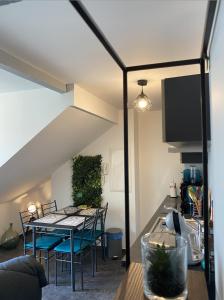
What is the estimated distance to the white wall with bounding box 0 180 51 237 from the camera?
4.48 m

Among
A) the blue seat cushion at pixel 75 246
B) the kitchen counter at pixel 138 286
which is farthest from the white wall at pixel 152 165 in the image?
the kitchen counter at pixel 138 286

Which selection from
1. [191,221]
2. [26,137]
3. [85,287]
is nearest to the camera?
[191,221]

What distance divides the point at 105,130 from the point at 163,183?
1.34 metres

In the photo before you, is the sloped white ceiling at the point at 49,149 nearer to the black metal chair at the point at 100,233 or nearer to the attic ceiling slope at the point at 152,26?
the black metal chair at the point at 100,233

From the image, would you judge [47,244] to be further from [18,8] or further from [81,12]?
[81,12]

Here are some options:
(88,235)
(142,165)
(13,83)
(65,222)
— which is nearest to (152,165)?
(142,165)

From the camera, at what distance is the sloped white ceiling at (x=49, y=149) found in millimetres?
3000

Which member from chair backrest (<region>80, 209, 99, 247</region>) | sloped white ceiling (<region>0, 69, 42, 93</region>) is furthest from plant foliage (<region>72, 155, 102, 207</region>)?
sloped white ceiling (<region>0, 69, 42, 93</region>)

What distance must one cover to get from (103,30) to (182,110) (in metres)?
0.68

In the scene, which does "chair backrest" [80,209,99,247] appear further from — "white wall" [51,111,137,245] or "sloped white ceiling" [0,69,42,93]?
"sloped white ceiling" [0,69,42,93]

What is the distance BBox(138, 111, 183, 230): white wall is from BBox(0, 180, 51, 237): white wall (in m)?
2.35

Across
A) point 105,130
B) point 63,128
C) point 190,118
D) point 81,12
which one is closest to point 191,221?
point 190,118

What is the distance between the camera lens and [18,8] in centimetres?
123

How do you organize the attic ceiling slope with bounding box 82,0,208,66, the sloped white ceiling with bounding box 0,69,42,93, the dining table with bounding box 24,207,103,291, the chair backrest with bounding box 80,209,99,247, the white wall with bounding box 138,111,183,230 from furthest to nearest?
the white wall with bounding box 138,111,183,230 < the chair backrest with bounding box 80,209,99,247 < the dining table with bounding box 24,207,103,291 < the sloped white ceiling with bounding box 0,69,42,93 < the attic ceiling slope with bounding box 82,0,208,66
